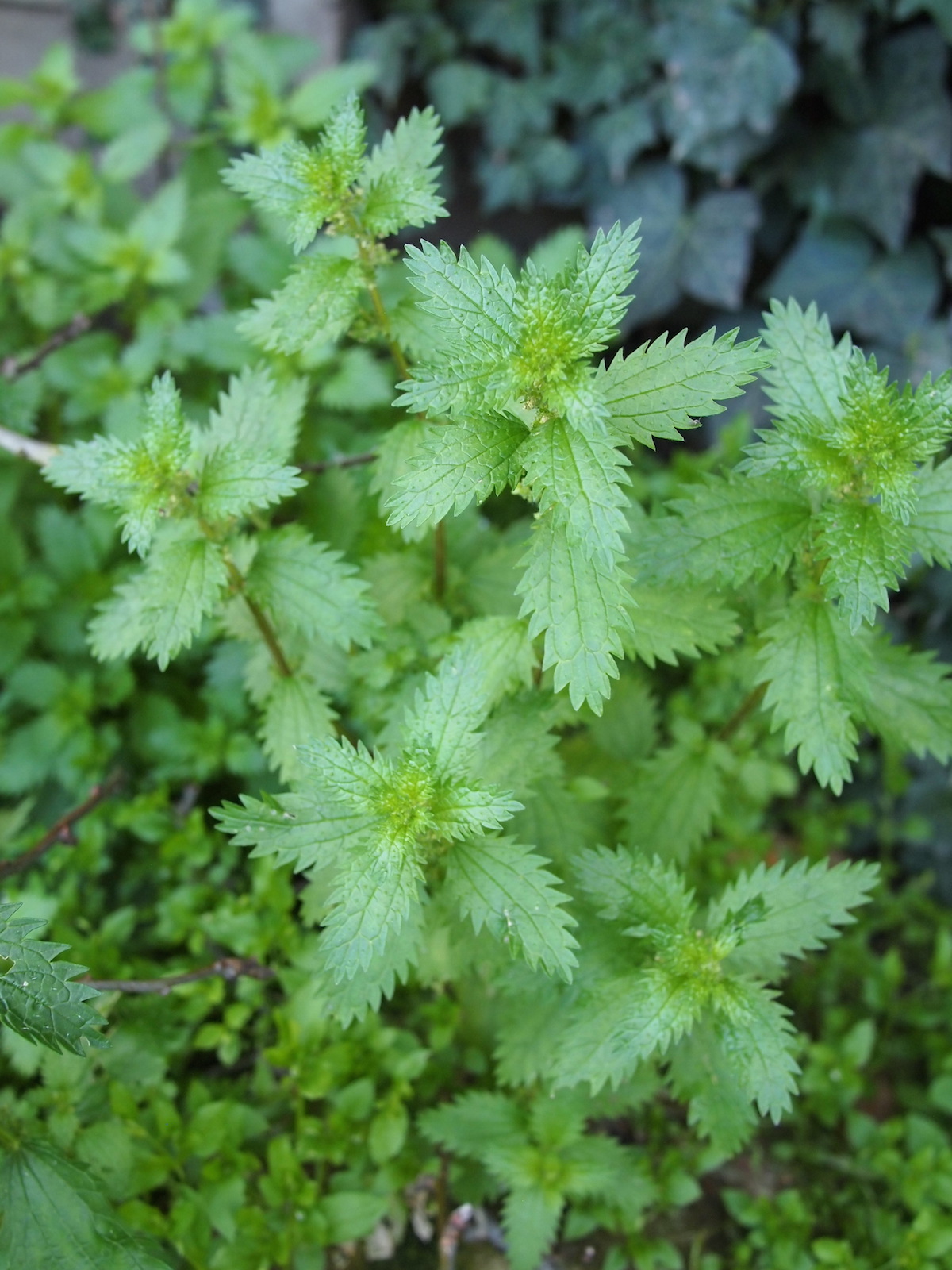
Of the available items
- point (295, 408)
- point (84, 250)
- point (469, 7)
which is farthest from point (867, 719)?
point (469, 7)

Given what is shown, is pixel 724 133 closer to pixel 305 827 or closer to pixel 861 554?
pixel 861 554

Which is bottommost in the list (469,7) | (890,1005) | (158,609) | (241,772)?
(890,1005)

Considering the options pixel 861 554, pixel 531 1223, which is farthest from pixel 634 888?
pixel 531 1223

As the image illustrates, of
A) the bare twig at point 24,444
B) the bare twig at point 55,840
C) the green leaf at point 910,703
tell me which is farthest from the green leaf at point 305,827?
the bare twig at point 24,444

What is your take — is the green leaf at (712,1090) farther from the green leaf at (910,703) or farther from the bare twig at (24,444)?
the bare twig at (24,444)

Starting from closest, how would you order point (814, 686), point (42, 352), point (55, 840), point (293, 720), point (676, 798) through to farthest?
1. point (814, 686)
2. point (293, 720)
3. point (676, 798)
4. point (55, 840)
5. point (42, 352)

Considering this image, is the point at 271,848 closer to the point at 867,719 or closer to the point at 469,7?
the point at 867,719
